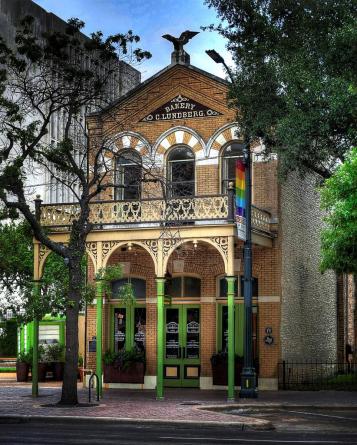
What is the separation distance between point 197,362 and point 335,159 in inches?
324

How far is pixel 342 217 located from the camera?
25344 mm

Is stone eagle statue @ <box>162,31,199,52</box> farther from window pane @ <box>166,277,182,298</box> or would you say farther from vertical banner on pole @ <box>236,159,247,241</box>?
window pane @ <box>166,277,182,298</box>

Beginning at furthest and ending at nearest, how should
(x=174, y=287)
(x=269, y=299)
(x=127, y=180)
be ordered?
1. (x=127, y=180)
2. (x=174, y=287)
3. (x=269, y=299)

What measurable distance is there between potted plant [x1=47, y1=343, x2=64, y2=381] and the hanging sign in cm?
953

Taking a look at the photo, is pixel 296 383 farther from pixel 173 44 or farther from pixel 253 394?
pixel 173 44

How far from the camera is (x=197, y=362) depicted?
30.0 m

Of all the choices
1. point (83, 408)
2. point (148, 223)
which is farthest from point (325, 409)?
point (148, 223)

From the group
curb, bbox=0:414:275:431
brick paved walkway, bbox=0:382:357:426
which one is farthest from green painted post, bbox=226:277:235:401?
curb, bbox=0:414:275:431

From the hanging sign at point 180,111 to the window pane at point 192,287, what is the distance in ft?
18.5

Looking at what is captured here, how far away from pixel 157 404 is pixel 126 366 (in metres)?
6.61

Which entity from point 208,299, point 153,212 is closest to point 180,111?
point 153,212

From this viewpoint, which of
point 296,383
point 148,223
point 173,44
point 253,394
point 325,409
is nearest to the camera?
point 325,409

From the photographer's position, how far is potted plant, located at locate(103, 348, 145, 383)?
99.0 ft

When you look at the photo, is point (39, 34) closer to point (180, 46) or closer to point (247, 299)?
point (180, 46)
